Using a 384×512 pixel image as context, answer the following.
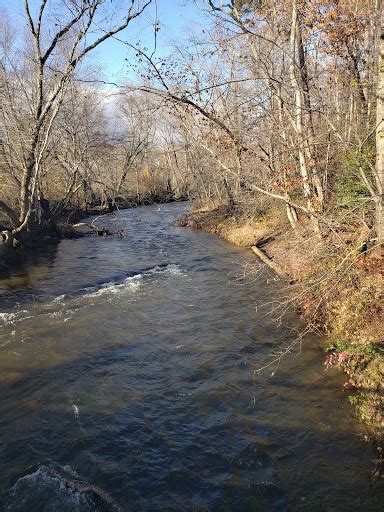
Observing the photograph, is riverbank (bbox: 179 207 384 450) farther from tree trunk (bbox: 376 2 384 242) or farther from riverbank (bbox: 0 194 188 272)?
riverbank (bbox: 0 194 188 272)

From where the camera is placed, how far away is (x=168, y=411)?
6547mm

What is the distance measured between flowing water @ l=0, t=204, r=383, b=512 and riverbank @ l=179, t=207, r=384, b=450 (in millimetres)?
321

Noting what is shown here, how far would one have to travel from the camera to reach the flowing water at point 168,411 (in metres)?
5.01

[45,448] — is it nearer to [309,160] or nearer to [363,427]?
[363,427]

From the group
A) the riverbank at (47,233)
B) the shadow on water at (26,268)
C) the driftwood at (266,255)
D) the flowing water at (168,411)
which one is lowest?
the flowing water at (168,411)

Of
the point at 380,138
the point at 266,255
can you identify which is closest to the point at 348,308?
the point at 380,138

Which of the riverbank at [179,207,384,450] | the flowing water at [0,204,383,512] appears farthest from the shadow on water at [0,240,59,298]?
the riverbank at [179,207,384,450]

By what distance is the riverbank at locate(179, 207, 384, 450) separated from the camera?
6.54 m

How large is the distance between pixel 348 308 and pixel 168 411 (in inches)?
182

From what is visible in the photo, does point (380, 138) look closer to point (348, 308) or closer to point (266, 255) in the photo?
point (348, 308)

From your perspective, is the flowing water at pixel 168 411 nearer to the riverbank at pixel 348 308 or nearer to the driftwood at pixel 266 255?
the riverbank at pixel 348 308

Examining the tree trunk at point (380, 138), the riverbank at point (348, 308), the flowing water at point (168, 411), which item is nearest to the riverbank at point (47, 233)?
the flowing water at point (168, 411)

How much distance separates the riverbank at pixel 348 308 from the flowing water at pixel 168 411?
321 millimetres

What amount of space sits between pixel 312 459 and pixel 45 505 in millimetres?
3517
